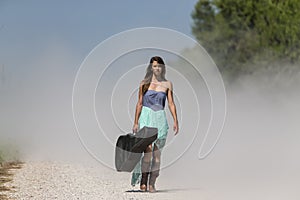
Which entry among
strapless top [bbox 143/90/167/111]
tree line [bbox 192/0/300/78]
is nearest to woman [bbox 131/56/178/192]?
strapless top [bbox 143/90/167/111]

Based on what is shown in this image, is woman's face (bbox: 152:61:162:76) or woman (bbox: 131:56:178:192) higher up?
woman's face (bbox: 152:61:162:76)

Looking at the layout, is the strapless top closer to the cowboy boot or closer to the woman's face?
the woman's face

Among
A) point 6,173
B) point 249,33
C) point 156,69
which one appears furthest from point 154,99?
point 249,33

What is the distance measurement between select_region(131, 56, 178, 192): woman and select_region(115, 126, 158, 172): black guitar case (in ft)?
0.24

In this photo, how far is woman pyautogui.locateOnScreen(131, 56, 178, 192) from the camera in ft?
A: 33.9

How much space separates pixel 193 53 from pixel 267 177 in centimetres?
2580

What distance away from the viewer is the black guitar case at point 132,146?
10.3 m

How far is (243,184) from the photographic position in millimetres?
10523

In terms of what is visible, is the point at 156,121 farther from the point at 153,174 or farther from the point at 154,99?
the point at 153,174

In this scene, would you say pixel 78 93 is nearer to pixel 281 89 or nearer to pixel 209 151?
pixel 209 151

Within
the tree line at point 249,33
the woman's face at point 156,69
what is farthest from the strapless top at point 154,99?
the tree line at point 249,33

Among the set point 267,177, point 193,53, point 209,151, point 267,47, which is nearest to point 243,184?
point 267,177

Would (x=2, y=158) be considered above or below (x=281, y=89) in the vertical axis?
below

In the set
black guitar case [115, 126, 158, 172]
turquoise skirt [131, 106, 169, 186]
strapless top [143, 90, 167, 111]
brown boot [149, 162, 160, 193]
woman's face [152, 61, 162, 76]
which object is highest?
woman's face [152, 61, 162, 76]
